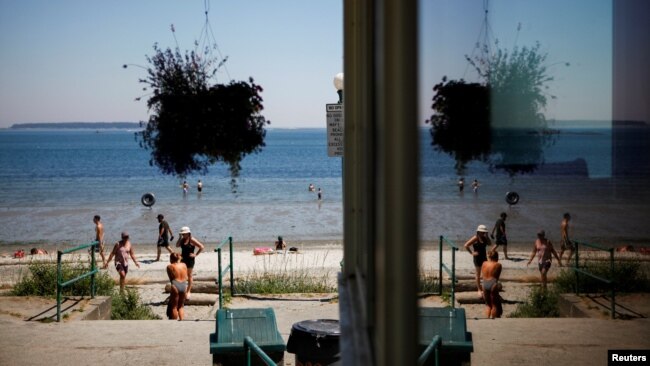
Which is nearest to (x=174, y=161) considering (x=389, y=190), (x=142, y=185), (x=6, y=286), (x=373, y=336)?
(x=373, y=336)

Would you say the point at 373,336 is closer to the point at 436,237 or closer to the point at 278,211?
the point at 436,237

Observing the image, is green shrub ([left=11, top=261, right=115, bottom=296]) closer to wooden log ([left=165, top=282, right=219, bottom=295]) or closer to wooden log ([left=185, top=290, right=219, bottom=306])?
wooden log ([left=185, top=290, right=219, bottom=306])

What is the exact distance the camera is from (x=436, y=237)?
1.50m

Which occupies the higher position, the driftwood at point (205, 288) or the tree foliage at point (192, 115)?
the tree foliage at point (192, 115)

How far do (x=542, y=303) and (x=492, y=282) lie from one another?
196mm

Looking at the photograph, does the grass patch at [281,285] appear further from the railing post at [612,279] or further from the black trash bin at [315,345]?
the railing post at [612,279]

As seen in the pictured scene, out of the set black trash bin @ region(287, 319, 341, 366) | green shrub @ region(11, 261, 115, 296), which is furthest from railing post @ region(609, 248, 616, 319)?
green shrub @ region(11, 261, 115, 296)

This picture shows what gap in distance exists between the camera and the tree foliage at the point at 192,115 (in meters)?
8.00

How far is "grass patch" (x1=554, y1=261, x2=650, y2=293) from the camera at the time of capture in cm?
93

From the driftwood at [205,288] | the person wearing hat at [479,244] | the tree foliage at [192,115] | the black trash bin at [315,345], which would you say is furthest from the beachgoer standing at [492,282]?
the driftwood at [205,288]

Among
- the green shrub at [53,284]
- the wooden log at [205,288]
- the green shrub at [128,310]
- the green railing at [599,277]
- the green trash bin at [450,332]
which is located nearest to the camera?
the green railing at [599,277]

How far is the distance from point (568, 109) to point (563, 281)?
33 cm

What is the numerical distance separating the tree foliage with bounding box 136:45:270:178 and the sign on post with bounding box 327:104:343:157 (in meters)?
0.93

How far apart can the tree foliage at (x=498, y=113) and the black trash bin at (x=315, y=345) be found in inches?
153
